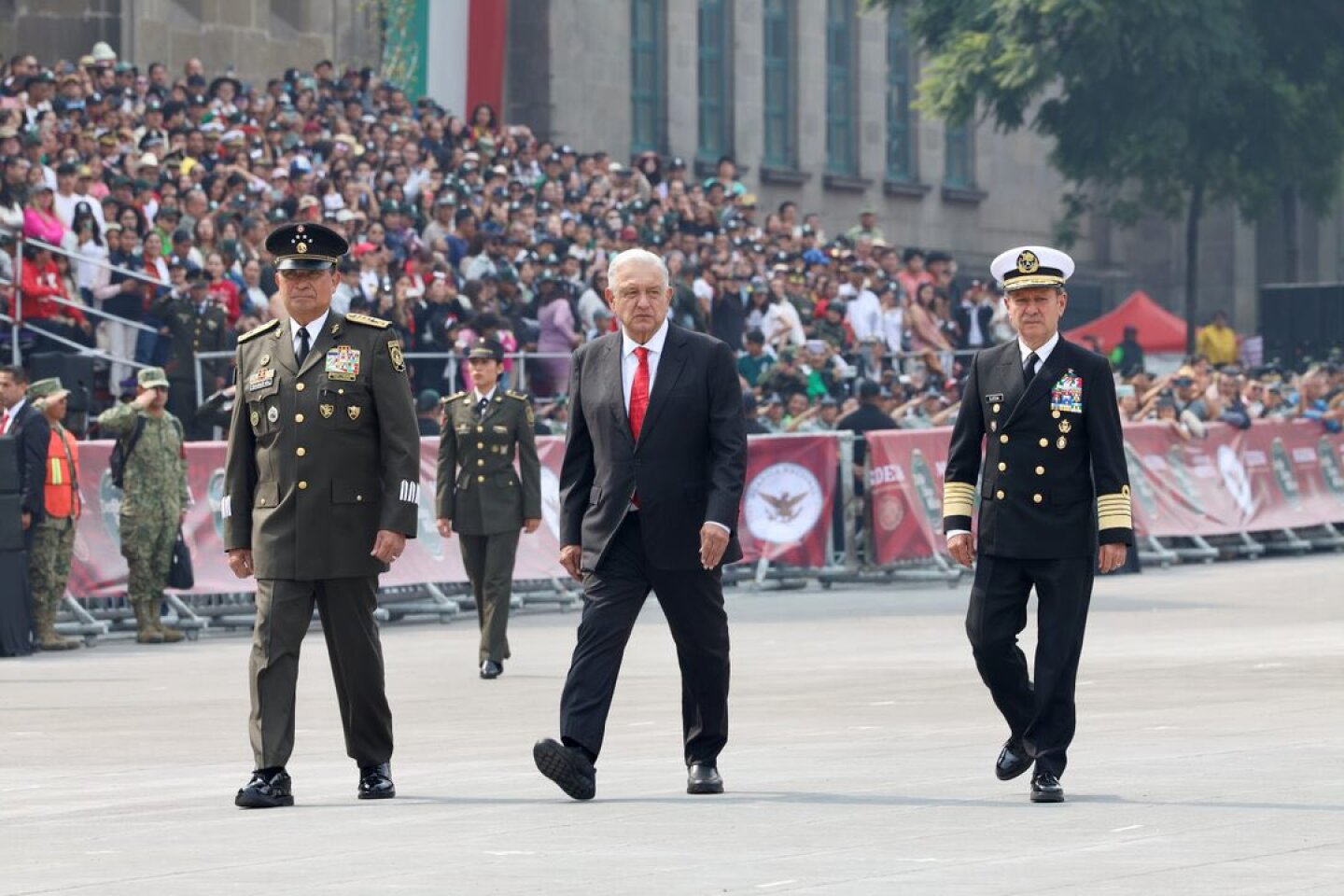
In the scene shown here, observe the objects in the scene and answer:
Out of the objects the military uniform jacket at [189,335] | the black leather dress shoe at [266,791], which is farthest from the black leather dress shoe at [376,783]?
the military uniform jacket at [189,335]

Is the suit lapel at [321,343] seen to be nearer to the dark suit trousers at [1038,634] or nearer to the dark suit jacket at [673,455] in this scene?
the dark suit jacket at [673,455]

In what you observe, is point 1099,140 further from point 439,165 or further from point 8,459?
point 8,459

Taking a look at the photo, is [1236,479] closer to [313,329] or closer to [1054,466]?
[1054,466]

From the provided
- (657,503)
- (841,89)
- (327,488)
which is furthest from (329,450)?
(841,89)

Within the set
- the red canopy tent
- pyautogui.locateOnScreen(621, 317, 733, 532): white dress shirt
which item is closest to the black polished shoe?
pyautogui.locateOnScreen(621, 317, 733, 532): white dress shirt

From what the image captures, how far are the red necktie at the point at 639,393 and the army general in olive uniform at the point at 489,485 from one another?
20.9 feet

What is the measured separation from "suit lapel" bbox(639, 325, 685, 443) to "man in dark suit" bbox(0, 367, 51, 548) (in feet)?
30.2

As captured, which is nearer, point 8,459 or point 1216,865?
point 1216,865

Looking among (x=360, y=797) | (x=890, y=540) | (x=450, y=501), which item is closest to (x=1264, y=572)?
(x=890, y=540)

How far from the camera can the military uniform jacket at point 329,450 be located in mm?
10555

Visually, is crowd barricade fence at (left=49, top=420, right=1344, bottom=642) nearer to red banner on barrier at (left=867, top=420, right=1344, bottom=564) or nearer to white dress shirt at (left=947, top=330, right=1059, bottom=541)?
red banner on barrier at (left=867, top=420, right=1344, bottom=564)

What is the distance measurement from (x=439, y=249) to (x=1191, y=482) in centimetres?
743

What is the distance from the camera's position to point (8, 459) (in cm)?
1889

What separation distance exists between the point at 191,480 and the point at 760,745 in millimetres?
9255
